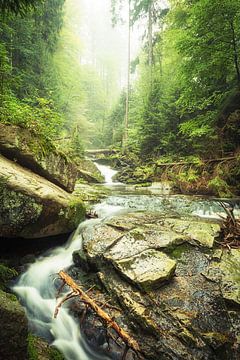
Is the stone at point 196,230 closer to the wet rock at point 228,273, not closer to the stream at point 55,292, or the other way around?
the wet rock at point 228,273

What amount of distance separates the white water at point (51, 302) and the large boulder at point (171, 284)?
482mm

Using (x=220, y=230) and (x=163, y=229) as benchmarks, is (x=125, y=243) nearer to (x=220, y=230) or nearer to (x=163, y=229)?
(x=163, y=229)

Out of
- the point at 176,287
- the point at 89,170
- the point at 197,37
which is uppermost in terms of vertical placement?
the point at 197,37

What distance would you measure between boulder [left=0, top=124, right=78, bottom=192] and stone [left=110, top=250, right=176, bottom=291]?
2.76m

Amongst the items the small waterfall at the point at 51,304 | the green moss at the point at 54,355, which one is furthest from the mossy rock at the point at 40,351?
the small waterfall at the point at 51,304

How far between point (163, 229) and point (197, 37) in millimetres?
6881

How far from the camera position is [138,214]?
19.9ft

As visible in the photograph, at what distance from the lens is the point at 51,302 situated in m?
3.97

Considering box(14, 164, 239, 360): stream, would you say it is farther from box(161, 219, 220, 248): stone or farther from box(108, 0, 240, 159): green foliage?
box(108, 0, 240, 159): green foliage

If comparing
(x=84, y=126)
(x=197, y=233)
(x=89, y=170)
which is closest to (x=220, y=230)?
(x=197, y=233)

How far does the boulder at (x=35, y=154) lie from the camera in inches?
187

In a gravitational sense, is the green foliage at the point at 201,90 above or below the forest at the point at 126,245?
above

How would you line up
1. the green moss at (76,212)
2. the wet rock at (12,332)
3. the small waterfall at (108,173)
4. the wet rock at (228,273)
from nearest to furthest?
the wet rock at (12,332) → the wet rock at (228,273) → the green moss at (76,212) → the small waterfall at (108,173)

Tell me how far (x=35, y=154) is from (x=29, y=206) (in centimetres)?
131
